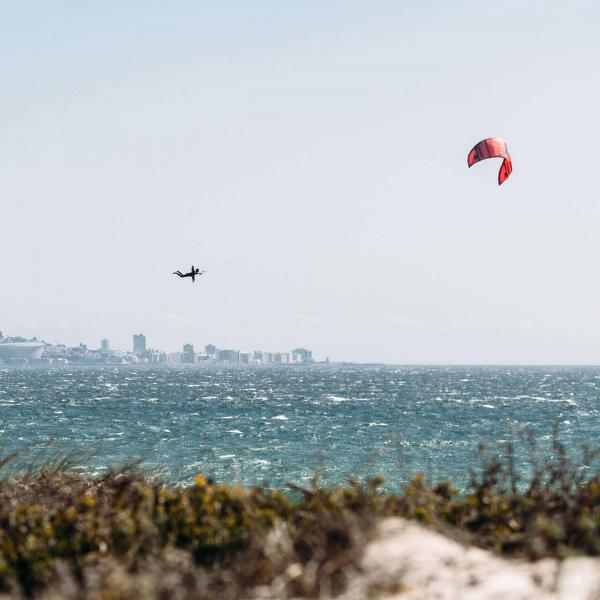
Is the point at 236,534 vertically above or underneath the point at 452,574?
above

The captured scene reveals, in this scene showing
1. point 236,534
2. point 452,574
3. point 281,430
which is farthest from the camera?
point 281,430

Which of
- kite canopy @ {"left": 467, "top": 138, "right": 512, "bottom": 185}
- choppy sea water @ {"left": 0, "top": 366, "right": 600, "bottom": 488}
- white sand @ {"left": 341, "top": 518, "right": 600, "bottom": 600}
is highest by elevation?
kite canopy @ {"left": 467, "top": 138, "right": 512, "bottom": 185}

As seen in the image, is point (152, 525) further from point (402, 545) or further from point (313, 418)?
point (313, 418)

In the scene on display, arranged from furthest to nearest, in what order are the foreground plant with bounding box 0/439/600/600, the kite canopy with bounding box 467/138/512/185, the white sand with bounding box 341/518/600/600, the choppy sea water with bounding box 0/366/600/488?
the choppy sea water with bounding box 0/366/600/488 < the kite canopy with bounding box 467/138/512/185 < the foreground plant with bounding box 0/439/600/600 < the white sand with bounding box 341/518/600/600

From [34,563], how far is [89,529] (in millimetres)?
659

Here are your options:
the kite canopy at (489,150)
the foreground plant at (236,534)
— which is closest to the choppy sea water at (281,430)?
the kite canopy at (489,150)

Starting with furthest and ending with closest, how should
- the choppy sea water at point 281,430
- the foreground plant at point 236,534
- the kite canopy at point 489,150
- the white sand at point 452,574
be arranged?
the choppy sea water at point 281,430 → the kite canopy at point 489,150 → the foreground plant at point 236,534 → the white sand at point 452,574

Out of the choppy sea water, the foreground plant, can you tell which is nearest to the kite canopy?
the choppy sea water

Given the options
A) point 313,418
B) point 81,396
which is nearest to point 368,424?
point 313,418

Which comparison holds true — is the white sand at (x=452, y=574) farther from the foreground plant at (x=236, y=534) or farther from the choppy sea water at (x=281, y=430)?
the choppy sea water at (x=281, y=430)

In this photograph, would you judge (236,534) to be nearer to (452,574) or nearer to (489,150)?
(452,574)

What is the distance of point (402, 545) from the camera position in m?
8.36

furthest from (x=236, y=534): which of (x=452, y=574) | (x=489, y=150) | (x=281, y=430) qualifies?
(x=281, y=430)

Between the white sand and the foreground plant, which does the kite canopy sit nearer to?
the foreground plant
